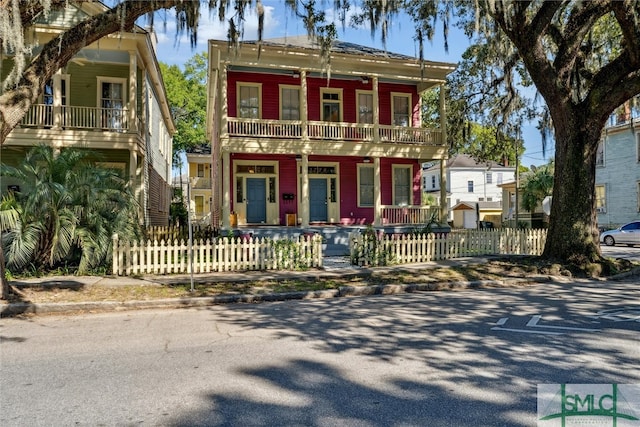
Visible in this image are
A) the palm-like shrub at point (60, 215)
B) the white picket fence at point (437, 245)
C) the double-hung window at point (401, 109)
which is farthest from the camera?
the double-hung window at point (401, 109)

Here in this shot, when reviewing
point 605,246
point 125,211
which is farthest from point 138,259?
point 605,246

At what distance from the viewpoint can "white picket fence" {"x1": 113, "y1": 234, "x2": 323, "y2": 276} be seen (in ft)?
38.0

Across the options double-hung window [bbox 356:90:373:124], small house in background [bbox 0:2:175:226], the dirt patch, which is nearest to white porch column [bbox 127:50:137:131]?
small house in background [bbox 0:2:175:226]

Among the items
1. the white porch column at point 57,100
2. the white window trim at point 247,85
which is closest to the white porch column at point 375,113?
the white window trim at point 247,85

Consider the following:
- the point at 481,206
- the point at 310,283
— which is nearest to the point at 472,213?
the point at 481,206

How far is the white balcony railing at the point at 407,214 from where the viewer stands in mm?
19391

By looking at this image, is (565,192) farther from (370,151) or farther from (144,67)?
(144,67)

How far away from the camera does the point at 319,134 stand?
1833cm

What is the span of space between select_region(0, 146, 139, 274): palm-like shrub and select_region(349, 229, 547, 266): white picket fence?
635cm

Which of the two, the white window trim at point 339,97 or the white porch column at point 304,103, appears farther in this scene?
the white window trim at point 339,97

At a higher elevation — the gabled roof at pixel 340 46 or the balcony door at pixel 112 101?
the gabled roof at pixel 340 46

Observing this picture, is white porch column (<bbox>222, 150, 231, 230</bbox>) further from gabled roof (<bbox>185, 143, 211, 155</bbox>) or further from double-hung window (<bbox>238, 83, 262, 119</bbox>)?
gabled roof (<bbox>185, 143, 211, 155</bbox>)

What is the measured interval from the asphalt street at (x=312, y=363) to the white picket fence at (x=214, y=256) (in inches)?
142

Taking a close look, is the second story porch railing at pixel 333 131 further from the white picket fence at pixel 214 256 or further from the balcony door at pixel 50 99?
the balcony door at pixel 50 99
